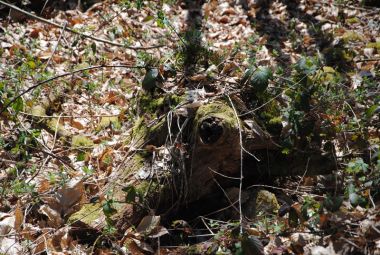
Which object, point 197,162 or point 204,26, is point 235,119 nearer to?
point 197,162

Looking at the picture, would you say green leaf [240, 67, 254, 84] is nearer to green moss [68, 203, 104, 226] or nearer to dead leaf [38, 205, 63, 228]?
green moss [68, 203, 104, 226]

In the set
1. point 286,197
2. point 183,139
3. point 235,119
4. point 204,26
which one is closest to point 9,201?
point 183,139

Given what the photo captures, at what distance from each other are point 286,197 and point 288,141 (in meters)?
0.49

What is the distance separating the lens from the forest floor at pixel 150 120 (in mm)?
2924

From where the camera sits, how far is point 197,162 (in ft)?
10.9

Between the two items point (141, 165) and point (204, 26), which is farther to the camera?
point (204, 26)

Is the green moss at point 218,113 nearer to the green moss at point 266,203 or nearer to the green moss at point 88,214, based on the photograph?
the green moss at point 266,203

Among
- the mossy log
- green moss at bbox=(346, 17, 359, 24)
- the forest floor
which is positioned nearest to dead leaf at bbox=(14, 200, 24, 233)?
the forest floor

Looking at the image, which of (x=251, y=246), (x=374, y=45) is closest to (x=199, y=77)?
(x=251, y=246)

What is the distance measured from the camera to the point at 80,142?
14.3ft

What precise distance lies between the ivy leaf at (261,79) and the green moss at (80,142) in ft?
5.71

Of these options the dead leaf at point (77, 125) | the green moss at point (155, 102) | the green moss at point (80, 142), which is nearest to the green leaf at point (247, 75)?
the green moss at point (155, 102)

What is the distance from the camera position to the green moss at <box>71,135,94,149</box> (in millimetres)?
4310

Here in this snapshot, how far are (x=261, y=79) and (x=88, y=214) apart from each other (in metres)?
1.58
